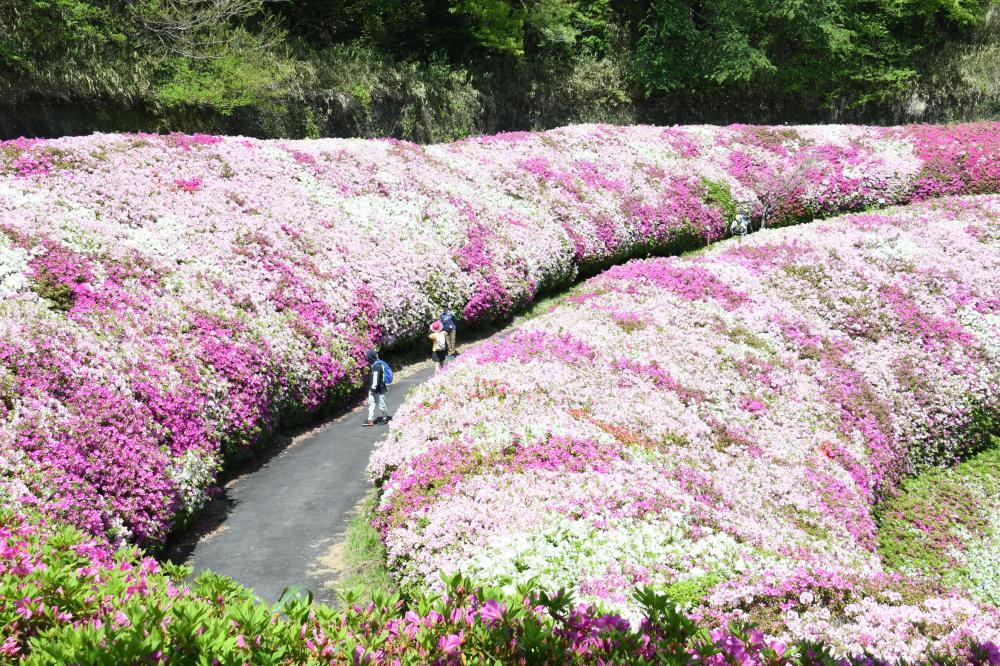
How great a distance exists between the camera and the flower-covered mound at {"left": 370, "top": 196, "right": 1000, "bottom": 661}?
32.0ft

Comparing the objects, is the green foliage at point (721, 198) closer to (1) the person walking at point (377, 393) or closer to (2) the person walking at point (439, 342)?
(2) the person walking at point (439, 342)

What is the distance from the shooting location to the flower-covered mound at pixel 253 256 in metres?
13.3

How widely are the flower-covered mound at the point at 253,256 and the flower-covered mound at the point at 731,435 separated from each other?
4.33 metres

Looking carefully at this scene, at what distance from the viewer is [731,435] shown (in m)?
15.4

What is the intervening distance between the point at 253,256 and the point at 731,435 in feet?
44.1

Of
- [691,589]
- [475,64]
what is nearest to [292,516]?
[691,589]

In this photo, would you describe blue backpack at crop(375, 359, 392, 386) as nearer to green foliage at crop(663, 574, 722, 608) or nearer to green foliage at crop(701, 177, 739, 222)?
green foliage at crop(663, 574, 722, 608)

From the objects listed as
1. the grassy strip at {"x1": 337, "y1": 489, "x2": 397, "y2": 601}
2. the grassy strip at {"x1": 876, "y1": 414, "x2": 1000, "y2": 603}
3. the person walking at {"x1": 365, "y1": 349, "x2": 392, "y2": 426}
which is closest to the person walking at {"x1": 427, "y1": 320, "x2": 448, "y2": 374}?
the person walking at {"x1": 365, "y1": 349, "x2": 392, "y2": 426}

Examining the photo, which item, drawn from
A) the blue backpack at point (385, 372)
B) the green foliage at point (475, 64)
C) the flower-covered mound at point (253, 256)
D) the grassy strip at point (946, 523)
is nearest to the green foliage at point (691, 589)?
the grassy strip at point (946, 523)

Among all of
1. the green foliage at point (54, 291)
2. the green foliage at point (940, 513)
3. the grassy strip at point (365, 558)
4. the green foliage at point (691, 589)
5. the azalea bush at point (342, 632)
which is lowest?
the green foliage at point (940, 513)

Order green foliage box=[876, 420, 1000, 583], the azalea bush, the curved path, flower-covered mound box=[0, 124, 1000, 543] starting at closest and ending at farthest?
the azalea bush, the curved path, flower-covered mound box=[0, 124, 1000, 543], green foliage box=[876, 420, 1000, 583]

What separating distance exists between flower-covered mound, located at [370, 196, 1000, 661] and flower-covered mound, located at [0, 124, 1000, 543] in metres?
4.33

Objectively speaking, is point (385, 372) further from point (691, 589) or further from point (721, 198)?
point (721, 198)

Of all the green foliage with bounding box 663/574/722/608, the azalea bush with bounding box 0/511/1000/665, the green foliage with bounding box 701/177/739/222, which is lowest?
the green foliage with bounding box 701/177/739/222
